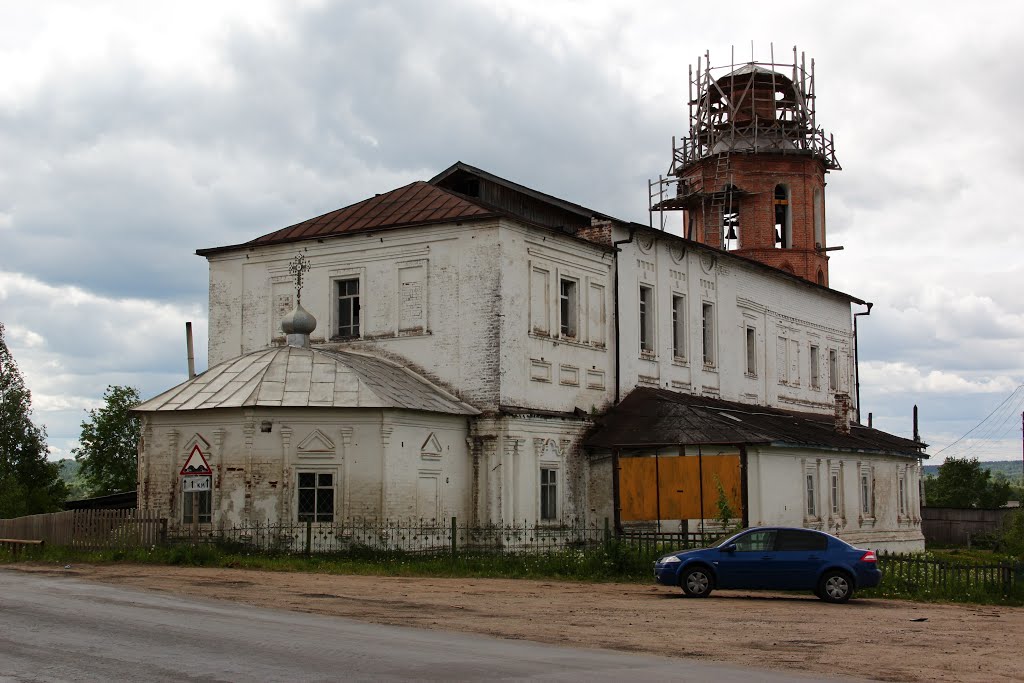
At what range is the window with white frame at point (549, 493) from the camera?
2867 cm

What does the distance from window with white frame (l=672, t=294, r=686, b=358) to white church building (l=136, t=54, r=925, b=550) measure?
0.06 metres

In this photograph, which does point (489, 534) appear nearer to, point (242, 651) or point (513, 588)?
point (513, 588)

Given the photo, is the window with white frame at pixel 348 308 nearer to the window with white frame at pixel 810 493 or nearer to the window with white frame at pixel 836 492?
the window with white frame at pixel 810 493

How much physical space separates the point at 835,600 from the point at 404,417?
10460 millimetres

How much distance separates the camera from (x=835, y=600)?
1914 centimetres

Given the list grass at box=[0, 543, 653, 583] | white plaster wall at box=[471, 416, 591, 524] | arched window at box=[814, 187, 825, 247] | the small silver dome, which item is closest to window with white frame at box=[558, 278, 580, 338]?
white plaster wall at box=[471, 416, 591, 524]

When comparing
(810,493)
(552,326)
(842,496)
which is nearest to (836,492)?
(842,496)

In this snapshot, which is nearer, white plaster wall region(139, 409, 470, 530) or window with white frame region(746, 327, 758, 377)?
white plaster wall region(139, 409, 470, 530)

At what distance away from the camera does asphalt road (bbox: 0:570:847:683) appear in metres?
10.6

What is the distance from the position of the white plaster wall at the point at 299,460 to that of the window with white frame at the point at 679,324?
11318 millimetres

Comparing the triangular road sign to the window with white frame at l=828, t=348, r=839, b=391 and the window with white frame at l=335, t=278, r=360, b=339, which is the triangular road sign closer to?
the window with white frame at l=335, t=278, r=360, b=339

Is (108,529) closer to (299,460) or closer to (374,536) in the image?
(299,460)

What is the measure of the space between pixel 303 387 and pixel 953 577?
543 inches

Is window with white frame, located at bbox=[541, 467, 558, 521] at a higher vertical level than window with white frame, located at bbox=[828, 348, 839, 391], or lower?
lower
